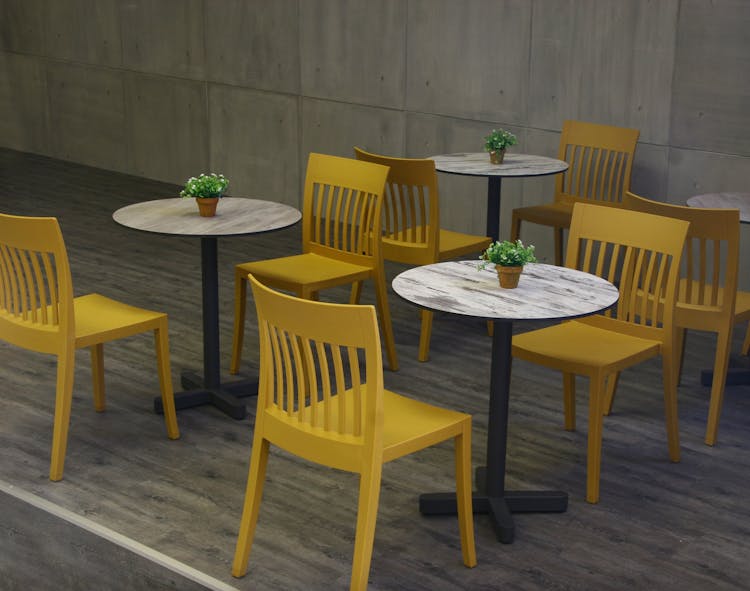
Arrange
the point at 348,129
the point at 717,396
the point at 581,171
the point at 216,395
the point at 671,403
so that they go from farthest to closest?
the point at 348,129
the point at 581,171
the point at 216,395
the point at 717,396
the point at 671,403

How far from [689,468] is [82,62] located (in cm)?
746

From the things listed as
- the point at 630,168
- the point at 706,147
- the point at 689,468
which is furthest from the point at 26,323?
the point at 706,147

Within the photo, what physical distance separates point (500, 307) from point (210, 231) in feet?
4.77

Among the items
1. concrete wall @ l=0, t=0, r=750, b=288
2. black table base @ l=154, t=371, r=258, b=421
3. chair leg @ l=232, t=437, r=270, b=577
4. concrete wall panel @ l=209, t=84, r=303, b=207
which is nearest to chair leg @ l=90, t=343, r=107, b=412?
black table base @ l=154, t=371, r=258, b=421

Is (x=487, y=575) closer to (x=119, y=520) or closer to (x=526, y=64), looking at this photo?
(x=119, y=520)

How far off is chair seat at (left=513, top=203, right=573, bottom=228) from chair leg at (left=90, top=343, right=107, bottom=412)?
8.40 feet

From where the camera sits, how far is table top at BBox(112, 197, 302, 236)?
4.51 m

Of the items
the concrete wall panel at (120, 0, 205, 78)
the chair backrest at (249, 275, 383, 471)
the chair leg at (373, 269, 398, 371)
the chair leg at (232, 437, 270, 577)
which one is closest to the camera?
the chair backrest at (249, 275, 383, 471)

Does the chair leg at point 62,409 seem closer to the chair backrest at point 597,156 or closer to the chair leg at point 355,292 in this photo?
the chair leg at point 355,292

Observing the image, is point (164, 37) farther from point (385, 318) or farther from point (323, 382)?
point (323, 382)

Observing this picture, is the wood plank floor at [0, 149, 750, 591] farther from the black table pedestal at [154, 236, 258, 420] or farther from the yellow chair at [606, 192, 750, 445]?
the yellow chair at [606, 192, 750, 445]

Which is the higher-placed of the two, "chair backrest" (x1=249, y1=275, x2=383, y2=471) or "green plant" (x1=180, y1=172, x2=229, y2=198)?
"green plant" (x1=180, y1=172, x2=229, y2=198)

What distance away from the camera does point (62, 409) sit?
411 cm

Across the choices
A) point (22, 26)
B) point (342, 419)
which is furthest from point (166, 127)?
point (342, 419)
